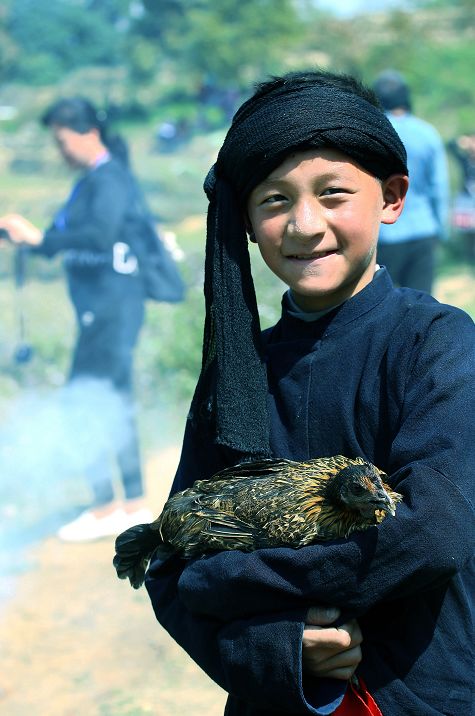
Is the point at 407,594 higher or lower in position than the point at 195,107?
lower

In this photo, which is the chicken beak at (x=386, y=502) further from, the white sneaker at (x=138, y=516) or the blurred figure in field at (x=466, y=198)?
the blurred figure in field at (x=466, y=198)

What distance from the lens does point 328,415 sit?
151cm

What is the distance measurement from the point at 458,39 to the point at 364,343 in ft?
78.7

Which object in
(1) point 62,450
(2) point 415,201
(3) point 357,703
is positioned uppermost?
(2) point 415,201

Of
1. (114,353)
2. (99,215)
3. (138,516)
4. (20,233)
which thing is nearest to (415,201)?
(99,215)

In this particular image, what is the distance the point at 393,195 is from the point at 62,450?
4881 millimetres

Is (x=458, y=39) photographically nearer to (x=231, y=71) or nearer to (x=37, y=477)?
(x=231, y=71)

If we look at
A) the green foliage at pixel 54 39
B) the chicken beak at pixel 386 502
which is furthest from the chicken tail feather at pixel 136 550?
the green foliage at pixel 54 39

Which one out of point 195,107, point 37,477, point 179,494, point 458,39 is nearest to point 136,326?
point 37,477

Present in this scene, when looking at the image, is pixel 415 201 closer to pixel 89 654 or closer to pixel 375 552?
pixel 89 654

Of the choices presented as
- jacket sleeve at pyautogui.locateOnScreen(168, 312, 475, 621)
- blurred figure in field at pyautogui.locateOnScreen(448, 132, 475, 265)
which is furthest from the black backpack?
blurred figure in field at pyautogui.locateOnScreen(448, 132, 475, 265)

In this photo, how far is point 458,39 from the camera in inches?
930

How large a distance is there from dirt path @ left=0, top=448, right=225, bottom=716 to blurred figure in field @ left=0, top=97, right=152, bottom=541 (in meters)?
0.69

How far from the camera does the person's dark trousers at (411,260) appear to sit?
5785 millimetres
